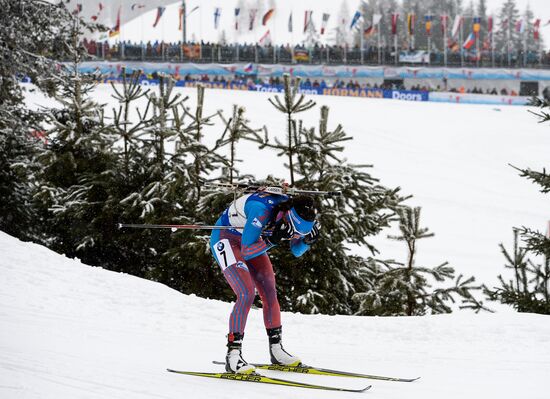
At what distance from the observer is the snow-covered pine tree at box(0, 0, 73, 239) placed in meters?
18.0

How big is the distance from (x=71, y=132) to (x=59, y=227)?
6.27 ft

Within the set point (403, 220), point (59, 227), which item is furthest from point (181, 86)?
point (403, 220)

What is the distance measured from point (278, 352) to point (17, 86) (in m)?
13.4

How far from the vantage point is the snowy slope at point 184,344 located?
7160mm

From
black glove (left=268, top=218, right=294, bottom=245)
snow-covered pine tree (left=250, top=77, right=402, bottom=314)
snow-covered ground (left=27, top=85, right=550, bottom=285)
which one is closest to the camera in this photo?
black glove (left=268, top=218, right=294, bottom=245)

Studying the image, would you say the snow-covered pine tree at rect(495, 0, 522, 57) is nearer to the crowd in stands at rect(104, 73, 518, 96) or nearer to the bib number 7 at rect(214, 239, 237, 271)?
the crowd in stands at rect(104, 73, 518, 96)

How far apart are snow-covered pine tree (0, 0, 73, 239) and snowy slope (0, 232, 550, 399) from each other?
5.59 metres

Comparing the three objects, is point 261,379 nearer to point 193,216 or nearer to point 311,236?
point 311,236

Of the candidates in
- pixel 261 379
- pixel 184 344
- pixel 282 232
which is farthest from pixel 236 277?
pixel 184 344

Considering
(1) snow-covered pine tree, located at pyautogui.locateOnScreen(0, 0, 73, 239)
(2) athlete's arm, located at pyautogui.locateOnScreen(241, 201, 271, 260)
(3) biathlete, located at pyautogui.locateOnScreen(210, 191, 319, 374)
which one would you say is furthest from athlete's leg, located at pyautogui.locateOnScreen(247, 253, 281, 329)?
(1) snow-covered pine tree, located at pyautogui.locateOnScreen(0, 0, 73, 239)

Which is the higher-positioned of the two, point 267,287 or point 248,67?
point 248,67

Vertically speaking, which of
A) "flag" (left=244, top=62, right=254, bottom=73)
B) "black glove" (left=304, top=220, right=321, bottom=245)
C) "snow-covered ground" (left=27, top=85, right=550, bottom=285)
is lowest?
"snow-covered ground" (left=27, top=85, right=550, bottom=285)

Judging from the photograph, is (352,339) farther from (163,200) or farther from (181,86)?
(181,86)

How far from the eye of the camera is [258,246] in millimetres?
7617
